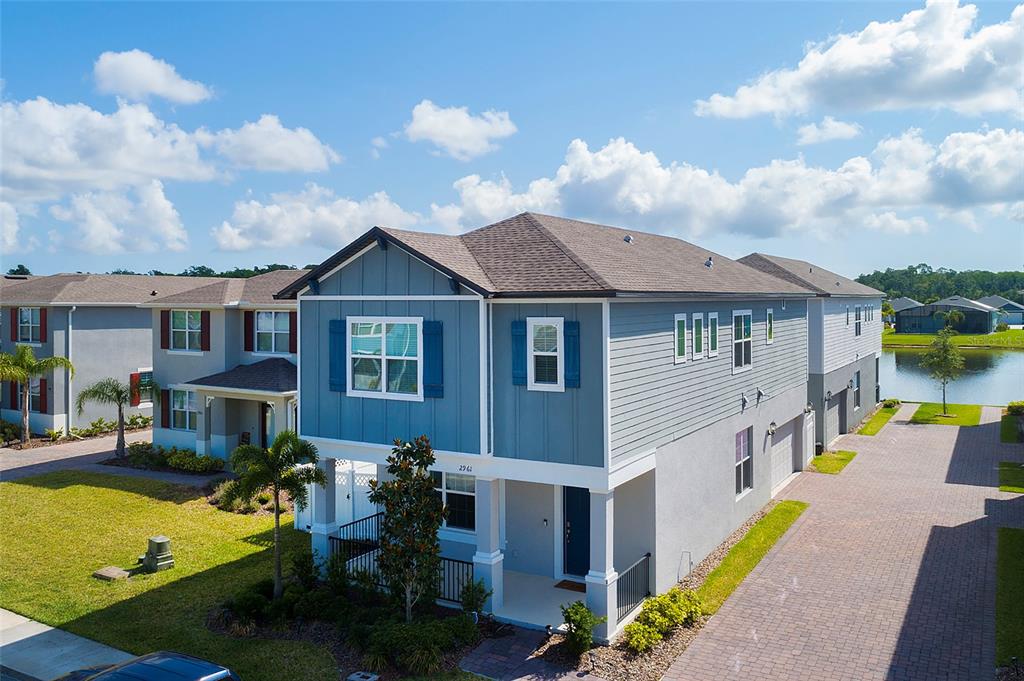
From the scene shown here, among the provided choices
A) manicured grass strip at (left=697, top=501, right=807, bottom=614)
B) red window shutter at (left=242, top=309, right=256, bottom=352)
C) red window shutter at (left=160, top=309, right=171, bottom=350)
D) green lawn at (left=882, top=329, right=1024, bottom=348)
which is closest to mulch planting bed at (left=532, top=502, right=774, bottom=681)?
manicured grass strip at (left=697, top=501, right=807, bottom=614)

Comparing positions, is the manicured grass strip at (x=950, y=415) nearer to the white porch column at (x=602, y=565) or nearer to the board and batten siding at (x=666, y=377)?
the board and batten siding at (x=666, y=377)

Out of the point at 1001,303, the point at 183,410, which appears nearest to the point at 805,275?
the point at 183,410

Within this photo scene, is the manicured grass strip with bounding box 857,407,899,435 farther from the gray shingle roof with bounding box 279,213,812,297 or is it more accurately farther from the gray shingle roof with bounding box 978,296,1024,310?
the gray shingle roof with bounding box 978,296,1024,310

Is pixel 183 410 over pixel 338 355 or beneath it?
beneath

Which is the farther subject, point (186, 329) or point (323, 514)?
point (186, 329)

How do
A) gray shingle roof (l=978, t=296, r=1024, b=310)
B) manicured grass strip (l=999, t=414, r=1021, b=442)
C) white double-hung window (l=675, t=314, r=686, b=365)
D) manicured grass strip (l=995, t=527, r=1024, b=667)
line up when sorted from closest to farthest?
manicured grass strip (l=995, t=527, r=1024, b=667) < white double-hung window (l=675, t=314, r=686, b=365) < manicured grass strip (l=999, t=414, r=1021, b=442) < gray shingle roof (l=978, t=296, r=1024, b=310)

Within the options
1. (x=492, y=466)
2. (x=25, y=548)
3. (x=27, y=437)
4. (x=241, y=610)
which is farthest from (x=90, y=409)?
(x=492, y=466)

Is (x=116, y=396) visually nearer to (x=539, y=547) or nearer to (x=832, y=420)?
(x=539, y=547)
